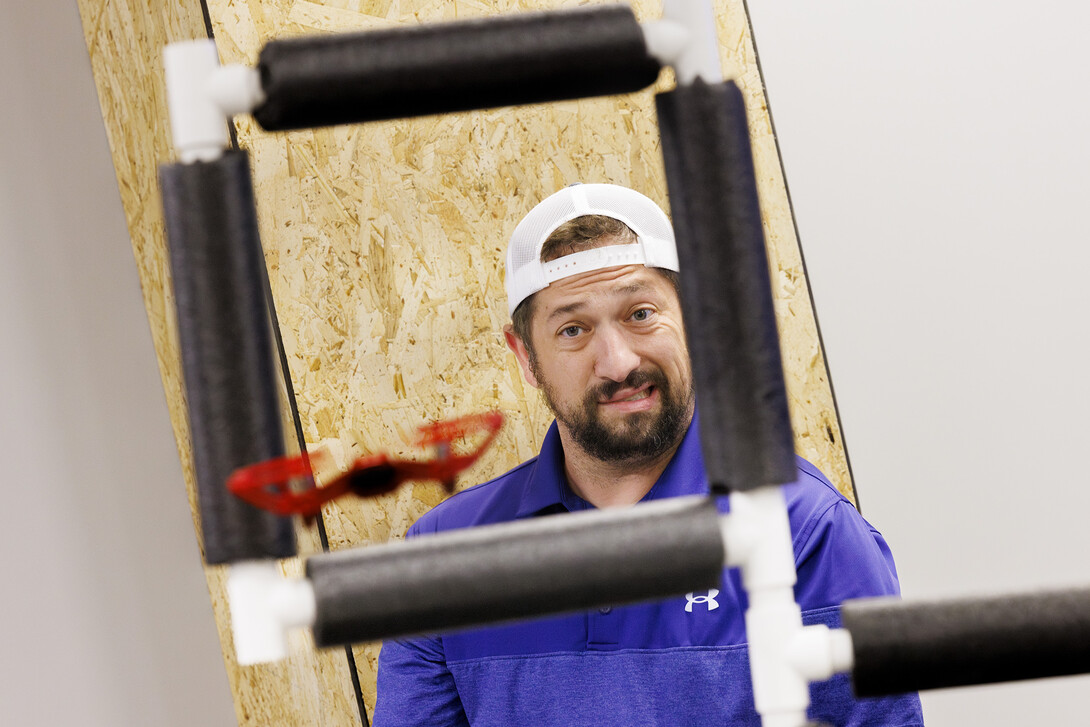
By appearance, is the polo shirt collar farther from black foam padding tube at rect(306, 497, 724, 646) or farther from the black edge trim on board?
black foam padding tube at rect(306, 497, 724, 646)

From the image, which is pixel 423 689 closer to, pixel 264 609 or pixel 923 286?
pixel 264 609

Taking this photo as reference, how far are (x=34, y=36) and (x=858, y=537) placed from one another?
1724mm

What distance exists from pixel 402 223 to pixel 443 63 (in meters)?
1.41

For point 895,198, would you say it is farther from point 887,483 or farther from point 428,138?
point 428,138

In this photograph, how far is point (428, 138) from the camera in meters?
1.91

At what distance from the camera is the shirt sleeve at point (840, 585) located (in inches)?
51.0

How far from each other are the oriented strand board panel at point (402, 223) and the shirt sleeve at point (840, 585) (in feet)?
1.72

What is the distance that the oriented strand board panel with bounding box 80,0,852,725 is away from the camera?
75.0 inches

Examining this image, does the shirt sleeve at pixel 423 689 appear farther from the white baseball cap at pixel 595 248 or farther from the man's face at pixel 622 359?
the white baseball cap at pixel 595 248

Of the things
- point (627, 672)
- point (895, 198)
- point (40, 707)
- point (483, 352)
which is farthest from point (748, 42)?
point (40, 707)

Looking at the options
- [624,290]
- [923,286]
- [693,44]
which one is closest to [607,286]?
[624,290]

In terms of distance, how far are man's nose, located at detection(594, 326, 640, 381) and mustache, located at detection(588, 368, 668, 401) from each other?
0.03 ft

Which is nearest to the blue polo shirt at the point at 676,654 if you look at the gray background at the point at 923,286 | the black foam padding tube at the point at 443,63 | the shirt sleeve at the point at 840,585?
the shirt sleeve at the point at 840,585

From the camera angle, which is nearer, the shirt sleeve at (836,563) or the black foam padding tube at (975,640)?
the black foam padding tube at (975,640)
